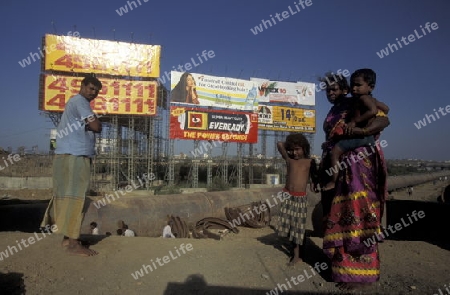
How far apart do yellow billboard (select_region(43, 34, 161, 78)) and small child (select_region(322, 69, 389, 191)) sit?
55.7ft

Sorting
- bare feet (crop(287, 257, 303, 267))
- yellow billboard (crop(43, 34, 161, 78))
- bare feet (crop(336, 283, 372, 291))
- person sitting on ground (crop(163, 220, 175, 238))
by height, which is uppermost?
yellow billboard (crop(43, 34, 161, 78))

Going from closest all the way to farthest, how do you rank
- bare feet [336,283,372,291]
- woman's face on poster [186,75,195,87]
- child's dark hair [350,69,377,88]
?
1. bare feet [336,283,372,291]
2. child's dark hair [350,69,377,88]
3. woman's face on poster [186,75,195,87]

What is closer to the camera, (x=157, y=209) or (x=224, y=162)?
(x=157, y=209)

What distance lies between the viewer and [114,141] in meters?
19.0

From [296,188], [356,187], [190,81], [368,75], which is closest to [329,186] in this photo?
[356,187]

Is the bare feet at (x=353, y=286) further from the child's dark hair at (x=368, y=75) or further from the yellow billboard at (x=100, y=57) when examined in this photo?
the yellow billboard at (x=100, y=57)

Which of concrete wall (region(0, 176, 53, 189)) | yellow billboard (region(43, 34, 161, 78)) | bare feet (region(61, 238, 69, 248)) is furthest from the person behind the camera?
concrete wall (region(0, 176, 53, 189))

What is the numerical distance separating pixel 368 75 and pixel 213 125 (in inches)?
670

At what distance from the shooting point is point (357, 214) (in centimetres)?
262

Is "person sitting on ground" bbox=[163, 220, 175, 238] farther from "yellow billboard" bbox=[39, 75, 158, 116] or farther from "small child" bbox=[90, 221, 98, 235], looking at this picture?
"yellow billboard" bbox=[39, 75, 158, 116]

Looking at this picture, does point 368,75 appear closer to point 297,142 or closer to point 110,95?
point 297,142

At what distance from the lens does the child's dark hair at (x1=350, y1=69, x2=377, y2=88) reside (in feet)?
8.75

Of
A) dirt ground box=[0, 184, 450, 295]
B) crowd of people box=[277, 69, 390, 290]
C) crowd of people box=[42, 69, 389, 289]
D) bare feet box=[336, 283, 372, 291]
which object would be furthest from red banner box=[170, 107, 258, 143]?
bare feet box=[336, 283, 372, 291]

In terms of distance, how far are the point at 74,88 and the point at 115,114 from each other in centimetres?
258
